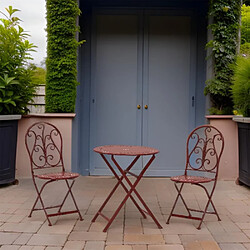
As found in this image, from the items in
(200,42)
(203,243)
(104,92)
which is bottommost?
(203,243)

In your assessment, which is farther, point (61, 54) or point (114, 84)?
point (114, 84)

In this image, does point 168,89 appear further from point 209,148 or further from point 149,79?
point 209,148

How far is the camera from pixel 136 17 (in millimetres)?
5656

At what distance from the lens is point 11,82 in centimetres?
463

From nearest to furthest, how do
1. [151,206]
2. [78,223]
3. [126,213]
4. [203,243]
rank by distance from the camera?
1. [203,243]
2. [78,223]
3. [126,213]
4. [151,206]

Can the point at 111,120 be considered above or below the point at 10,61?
below

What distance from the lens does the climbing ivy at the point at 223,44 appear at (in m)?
5.15

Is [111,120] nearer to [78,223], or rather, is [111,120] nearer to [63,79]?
[63,79]

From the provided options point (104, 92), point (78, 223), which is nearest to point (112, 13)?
point (104, 92)

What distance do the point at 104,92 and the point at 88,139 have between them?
0.77 meters

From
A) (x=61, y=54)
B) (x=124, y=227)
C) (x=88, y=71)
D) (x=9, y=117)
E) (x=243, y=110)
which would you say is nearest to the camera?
(x=124, y=227)

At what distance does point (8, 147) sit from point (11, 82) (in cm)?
82

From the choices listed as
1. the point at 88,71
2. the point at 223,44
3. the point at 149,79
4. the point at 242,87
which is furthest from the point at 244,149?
the point at 88,71

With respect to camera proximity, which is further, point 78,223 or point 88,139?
point 88,139
